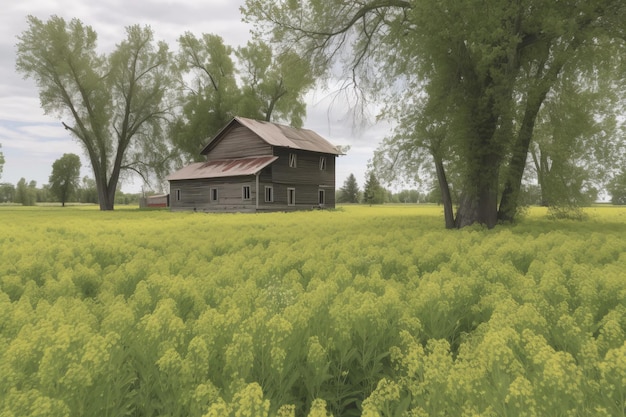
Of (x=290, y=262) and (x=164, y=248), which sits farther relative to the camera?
(x=164, y=248)

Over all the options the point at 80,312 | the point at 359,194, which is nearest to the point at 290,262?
the point at 80,312

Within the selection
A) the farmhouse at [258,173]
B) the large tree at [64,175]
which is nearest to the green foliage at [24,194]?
the large tree at [64,175]

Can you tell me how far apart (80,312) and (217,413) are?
2.69 meters

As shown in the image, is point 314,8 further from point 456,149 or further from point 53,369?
point 53,369

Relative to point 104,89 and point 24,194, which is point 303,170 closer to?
point 104,89

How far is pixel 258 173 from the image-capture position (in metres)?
37.3

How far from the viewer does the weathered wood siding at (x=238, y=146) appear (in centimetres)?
4134

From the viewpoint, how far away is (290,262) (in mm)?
8102

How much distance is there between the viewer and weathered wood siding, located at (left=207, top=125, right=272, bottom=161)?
41344 mm

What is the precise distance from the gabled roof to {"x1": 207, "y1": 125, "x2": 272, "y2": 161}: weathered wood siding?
0.61 meters

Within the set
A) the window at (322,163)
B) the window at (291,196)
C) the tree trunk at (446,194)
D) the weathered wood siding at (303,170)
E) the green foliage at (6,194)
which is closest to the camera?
the tree trunk at (446,194)

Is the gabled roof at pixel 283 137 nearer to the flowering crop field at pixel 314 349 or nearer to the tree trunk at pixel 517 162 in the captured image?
the tree trunk at pixel 517 162

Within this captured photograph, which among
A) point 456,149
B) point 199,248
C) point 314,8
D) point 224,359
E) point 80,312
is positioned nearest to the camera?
point 224,359

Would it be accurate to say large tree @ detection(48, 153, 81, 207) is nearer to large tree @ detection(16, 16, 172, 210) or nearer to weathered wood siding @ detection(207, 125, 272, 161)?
large tree @ detection(16, 16, 172, 210)
